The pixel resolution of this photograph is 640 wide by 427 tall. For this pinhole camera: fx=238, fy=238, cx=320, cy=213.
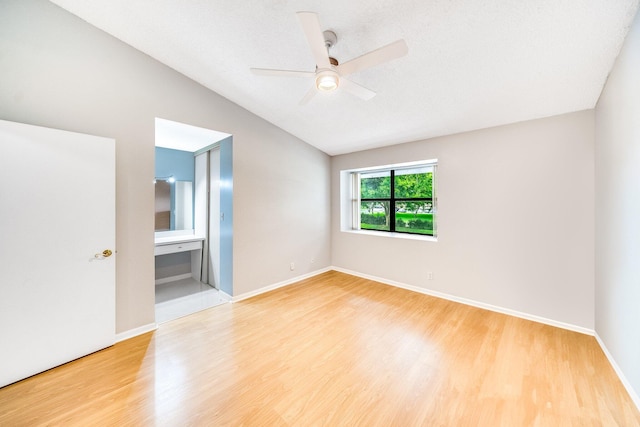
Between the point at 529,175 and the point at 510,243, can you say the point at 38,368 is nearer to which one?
the point at 510,243

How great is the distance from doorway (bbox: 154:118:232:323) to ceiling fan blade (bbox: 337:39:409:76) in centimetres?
214

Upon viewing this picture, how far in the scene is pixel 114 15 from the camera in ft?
6.93

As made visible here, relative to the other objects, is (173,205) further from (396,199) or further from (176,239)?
(396,199)

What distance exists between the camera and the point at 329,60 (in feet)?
5.82

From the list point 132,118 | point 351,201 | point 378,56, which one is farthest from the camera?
Answer: point 351,201

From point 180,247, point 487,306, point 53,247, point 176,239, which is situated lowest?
point 487,306

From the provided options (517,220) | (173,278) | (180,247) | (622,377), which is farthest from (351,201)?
(622,377)

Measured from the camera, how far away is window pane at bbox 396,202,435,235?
392 cm

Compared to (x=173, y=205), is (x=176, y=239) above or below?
below

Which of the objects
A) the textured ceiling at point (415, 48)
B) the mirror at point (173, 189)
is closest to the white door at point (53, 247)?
the textured ceiling at point (415, 48)

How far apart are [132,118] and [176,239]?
196 cm

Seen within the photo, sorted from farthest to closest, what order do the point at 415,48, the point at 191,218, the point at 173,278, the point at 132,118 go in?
the point at 191,218
the point at 173,278
the point at 132,118
the point at 415,48

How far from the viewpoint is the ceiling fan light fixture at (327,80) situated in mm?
1746

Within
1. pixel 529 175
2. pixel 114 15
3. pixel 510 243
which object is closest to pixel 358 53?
pixel 114 15
